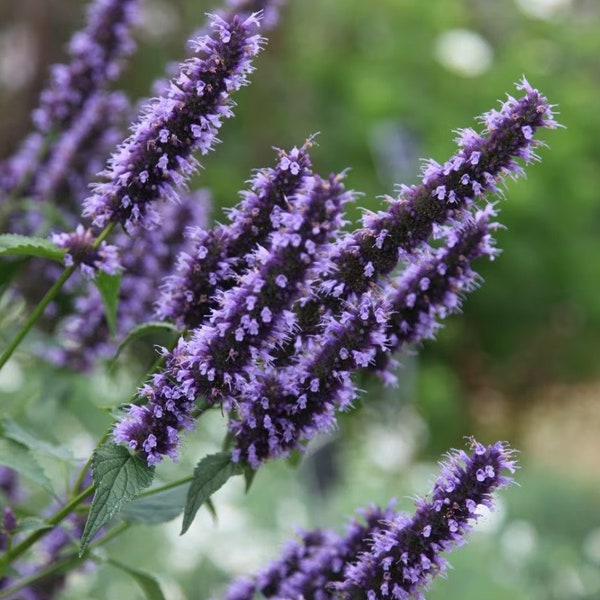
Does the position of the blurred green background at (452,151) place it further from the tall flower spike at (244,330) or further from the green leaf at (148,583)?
the tall flower spike at (244,330)

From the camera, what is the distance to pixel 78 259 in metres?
1.51

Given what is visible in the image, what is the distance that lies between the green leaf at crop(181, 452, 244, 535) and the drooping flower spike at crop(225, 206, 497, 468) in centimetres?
3

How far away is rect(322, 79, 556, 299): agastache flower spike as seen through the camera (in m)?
1.25

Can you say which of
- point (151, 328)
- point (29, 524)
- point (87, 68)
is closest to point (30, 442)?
point (29, 524)

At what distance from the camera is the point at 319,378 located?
1275 mm

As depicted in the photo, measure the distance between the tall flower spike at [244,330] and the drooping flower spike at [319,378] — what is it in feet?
0.15

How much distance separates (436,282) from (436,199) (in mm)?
248

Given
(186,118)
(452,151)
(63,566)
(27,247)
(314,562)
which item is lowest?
(63,566)

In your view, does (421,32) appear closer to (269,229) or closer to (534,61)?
(534,61)

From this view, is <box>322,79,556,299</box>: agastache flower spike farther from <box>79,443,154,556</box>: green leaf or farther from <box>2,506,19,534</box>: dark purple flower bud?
<box>2,506,19,534</box>: dark purple flower bud

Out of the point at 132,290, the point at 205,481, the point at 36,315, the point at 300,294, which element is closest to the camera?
the point at 300,294

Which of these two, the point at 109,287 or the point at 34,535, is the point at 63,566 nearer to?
the point at 34,535

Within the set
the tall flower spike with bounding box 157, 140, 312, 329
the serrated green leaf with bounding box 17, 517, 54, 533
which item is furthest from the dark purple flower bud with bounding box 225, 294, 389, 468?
the serrated green leaf with bounding box 17, 517, 54, 533

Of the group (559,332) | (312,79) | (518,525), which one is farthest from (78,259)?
(559,332)
